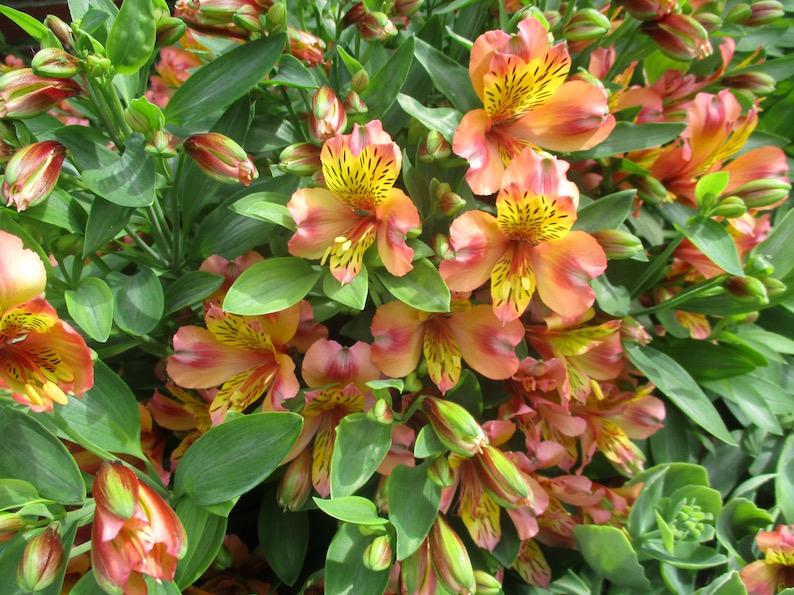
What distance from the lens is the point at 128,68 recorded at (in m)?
0.64

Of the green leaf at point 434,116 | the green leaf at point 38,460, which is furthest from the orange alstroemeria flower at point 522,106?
the green leaf at point 38,460

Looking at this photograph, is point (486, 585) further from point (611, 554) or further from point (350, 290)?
point (350, 290)

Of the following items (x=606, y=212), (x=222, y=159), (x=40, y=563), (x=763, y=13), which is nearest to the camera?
(x=40, y=563)

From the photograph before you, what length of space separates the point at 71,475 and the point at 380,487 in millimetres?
298

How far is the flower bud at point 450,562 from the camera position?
2.14 feet

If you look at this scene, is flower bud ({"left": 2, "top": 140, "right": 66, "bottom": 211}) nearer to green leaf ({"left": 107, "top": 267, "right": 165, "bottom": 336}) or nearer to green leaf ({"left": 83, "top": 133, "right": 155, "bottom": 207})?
green leaf ({"left": 83, "top": 133, "right": 155, "bottom": 207})

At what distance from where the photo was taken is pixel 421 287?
65cm

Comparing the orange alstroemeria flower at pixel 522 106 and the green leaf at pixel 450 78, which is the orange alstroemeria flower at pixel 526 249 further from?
the green leaf at pixel 450 78

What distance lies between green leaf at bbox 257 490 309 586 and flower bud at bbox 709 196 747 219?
1.95 ft

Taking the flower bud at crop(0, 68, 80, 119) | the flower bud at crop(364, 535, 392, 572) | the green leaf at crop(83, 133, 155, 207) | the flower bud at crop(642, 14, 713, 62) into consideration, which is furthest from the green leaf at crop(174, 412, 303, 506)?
the flower bud at crop(642, 14, 713, 62)

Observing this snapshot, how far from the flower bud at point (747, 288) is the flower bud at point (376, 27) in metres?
0.48

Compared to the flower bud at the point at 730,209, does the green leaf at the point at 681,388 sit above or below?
below

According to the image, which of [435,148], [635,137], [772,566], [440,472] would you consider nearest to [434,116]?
[435,148]

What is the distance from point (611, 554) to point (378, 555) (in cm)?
31
